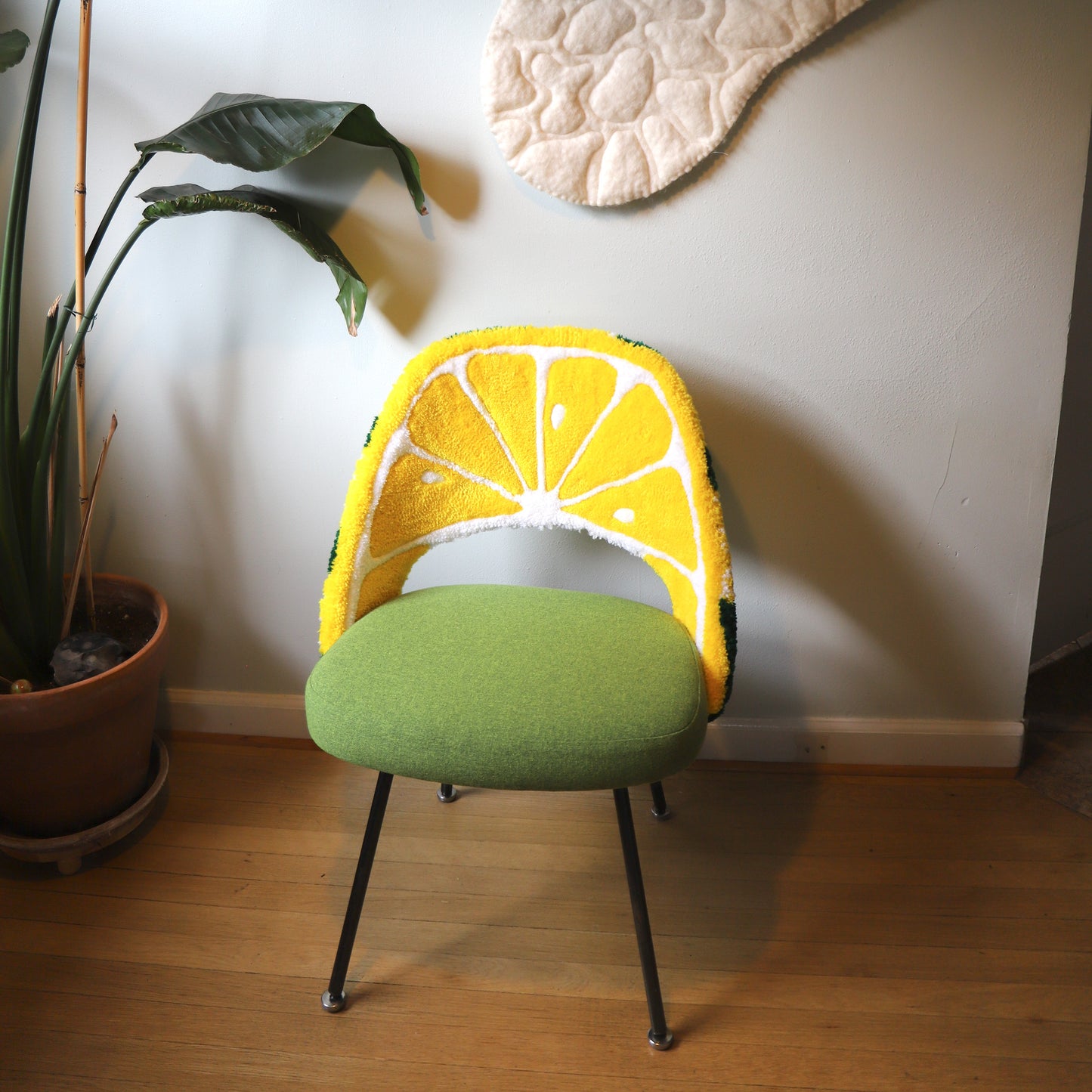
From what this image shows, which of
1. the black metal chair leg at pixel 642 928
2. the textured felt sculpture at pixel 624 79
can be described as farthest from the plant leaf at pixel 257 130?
the black metal chair leg at pixel 642 928

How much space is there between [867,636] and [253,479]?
4.17 feet

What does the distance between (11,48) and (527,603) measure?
1.13 m

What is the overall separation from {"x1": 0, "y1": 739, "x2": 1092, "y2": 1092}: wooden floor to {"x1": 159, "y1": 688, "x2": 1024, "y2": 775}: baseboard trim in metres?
0.04

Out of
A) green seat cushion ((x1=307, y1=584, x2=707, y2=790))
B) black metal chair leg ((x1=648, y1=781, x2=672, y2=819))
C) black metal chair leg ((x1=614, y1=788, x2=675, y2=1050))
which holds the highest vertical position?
green seat cushion ((x1=307, y1=584, x2=707, y2=790))

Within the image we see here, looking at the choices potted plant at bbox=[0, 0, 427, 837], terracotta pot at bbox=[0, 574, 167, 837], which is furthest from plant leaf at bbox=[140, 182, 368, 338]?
terracotta pot at bbox=[0, 574, 167, 837]

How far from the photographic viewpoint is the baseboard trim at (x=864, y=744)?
5.63 ft

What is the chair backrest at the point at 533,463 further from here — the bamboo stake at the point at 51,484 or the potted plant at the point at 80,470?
the bamboo stake at the point at 51,484

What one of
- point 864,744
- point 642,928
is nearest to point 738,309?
point 864,744

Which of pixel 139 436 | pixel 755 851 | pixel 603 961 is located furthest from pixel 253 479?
pixel 755 851

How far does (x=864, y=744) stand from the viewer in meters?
1.74

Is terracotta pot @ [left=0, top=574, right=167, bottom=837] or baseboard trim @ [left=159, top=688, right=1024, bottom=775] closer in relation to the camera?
terracotta pot @ [left=0, top=574, right=167, bottom=837]

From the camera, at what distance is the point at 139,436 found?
1693 mm

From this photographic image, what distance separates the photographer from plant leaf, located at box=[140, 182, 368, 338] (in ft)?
4.26

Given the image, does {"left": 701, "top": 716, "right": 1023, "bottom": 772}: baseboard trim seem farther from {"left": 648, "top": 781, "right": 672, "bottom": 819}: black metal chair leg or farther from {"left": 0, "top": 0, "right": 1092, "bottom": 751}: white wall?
{"left": 648, "top": 781, "right": 672, "bottom": 819}: black metal chair leg
